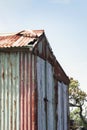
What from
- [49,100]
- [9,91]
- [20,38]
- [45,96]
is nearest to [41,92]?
[45,96]

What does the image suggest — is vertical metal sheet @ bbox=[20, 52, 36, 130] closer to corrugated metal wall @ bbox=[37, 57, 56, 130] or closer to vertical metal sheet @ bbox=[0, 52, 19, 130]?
vertical metal sheet @ bbox=[0, 52, 19, 130]

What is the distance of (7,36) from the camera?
1772cm

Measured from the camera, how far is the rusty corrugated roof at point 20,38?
16108 millimetres

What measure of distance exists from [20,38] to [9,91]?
268 centimetres

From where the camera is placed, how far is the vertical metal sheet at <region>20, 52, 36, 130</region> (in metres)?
15.4

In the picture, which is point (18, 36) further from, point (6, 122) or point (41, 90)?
point (6, 122)

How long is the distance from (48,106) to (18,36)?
3.78m

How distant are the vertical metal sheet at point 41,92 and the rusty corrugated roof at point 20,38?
1.00 metres

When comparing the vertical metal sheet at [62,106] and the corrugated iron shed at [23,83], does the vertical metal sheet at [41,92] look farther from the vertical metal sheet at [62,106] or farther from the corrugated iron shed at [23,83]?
the vertical metal sheet at [62,106]

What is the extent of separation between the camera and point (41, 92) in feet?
54.3

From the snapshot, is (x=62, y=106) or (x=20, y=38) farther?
(x=62, y=106)

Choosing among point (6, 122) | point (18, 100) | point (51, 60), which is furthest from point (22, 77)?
point (51, 60)

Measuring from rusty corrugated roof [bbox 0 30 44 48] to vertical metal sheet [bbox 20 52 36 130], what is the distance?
1.89ft

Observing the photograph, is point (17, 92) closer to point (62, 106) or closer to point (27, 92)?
point (27, 92)
